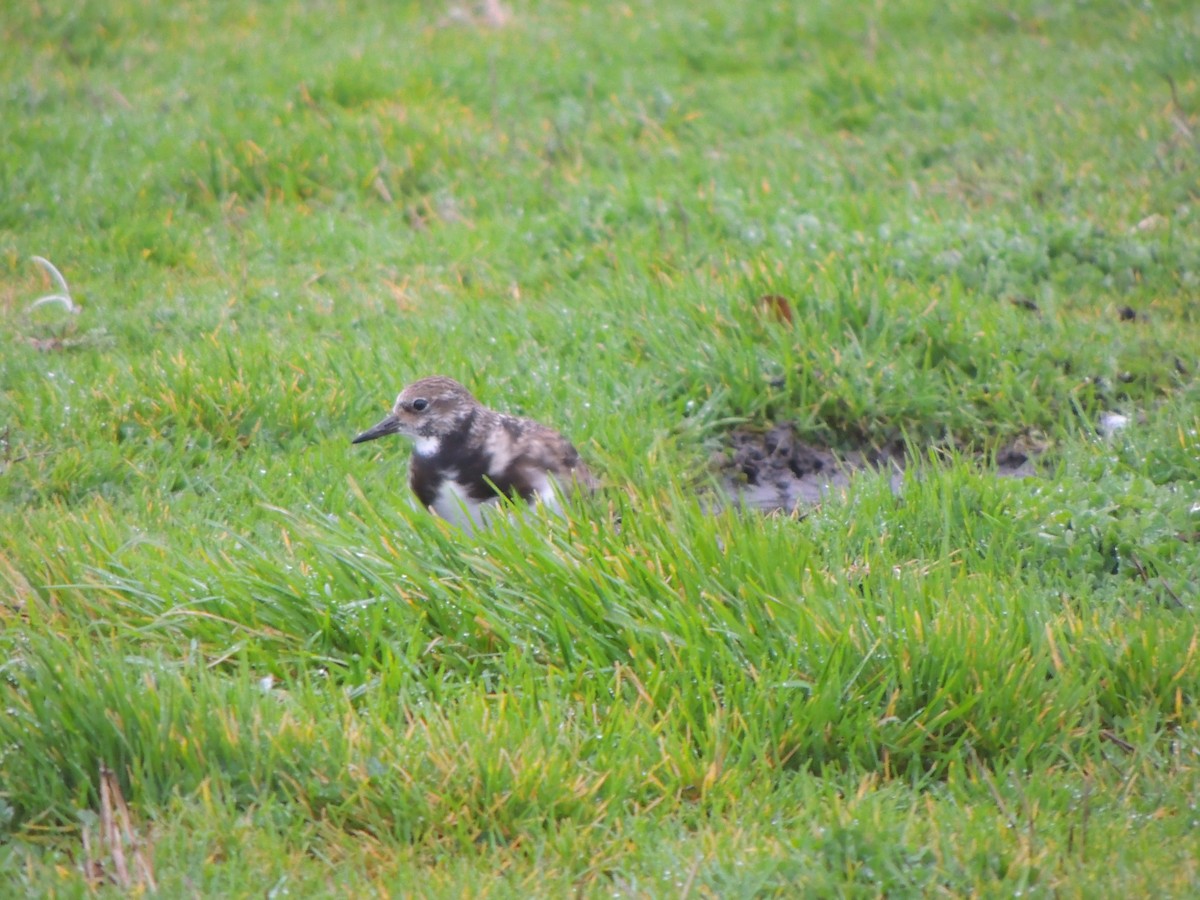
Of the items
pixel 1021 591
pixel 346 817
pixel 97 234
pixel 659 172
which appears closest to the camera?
pixel 346 817

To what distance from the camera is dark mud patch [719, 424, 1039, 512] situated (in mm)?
5344

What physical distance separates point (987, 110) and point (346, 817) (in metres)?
6.74

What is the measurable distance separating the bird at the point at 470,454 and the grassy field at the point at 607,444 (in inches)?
10.3

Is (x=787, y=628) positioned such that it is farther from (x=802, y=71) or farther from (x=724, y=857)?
(x=802, y=71)

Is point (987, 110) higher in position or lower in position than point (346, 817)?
higher

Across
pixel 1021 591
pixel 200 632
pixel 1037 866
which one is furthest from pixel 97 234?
pixel 1037 866

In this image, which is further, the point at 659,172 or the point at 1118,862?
the point at 659,172

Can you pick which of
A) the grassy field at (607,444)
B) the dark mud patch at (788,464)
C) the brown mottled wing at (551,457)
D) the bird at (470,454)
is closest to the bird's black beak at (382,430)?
the bird at (470,454)

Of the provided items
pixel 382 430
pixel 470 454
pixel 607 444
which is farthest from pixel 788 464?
pixel 382 430

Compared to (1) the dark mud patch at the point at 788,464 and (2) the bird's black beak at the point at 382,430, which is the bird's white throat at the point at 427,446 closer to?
(2) the bird's black beak at the point at 382,430

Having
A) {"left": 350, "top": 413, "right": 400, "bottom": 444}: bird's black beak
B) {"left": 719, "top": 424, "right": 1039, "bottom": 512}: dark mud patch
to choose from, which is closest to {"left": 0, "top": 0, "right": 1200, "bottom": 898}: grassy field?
{"left": 719, "top": 424, "right": 1039, "bottom": 512}: dark mud patch

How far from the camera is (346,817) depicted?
3.28m

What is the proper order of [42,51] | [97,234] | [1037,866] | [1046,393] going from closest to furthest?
[1037,866]
[1046,393]
[97,234]
[42,51]

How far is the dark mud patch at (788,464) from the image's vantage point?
5.34m
